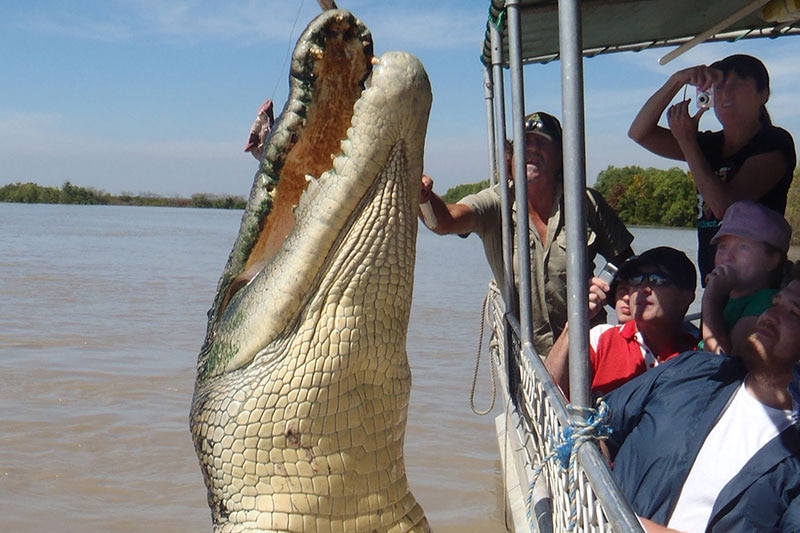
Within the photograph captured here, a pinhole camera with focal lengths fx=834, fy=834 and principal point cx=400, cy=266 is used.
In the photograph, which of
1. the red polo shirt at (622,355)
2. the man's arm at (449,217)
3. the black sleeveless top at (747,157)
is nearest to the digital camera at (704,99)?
the black sleeveless top at (747,157)

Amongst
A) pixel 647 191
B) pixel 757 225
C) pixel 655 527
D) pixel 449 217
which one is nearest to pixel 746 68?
pixel 757 225

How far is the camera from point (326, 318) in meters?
1.61

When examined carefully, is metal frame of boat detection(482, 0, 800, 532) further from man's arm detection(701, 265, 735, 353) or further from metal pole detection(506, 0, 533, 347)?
man's arm detection(701, 265, 735, 353)

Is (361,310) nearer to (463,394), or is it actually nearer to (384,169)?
(384,169)

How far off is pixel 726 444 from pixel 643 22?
246 cm

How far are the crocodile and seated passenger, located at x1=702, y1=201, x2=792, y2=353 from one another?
124 centimetres

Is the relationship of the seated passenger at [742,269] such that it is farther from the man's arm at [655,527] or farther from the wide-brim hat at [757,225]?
the man's arm at [655,527]

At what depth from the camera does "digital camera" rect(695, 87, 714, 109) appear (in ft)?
9.36

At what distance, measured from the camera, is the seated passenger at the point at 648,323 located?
296 centimetres

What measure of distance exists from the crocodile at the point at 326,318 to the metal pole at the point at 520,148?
96 centimetres

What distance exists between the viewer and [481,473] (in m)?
6.75

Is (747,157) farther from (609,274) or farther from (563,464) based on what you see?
(563,464)

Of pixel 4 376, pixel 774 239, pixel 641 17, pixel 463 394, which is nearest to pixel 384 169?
pixel 774 239

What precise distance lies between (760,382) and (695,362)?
9.1 inches
